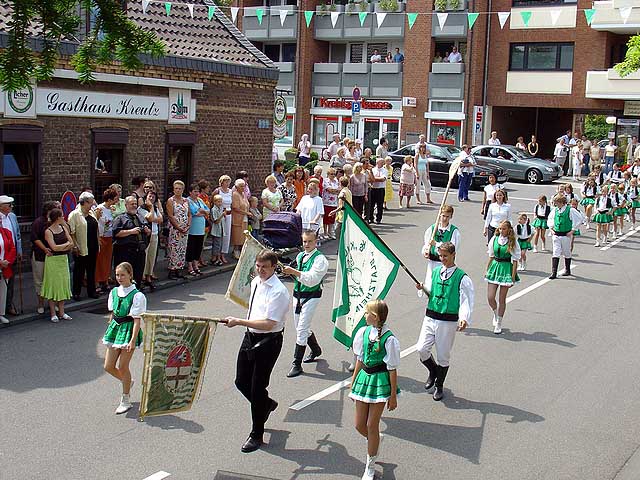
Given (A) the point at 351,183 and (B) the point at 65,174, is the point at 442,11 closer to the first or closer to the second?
(A) the point at 351,183

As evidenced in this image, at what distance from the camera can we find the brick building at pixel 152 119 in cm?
1580

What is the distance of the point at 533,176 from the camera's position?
111 feet

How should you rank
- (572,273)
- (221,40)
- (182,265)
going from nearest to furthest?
1. (182,265)
2. (572,273)
3. (221,40)

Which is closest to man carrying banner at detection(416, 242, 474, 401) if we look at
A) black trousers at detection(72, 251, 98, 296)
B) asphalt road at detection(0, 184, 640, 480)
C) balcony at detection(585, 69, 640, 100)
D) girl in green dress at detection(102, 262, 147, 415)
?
asphalt road at detection(0, 184, 640, 480)

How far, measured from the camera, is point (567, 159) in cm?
3856

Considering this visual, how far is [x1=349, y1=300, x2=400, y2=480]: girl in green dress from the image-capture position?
7.52 meters

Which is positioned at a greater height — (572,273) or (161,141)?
(161,141)

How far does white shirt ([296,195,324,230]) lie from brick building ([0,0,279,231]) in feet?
11.5

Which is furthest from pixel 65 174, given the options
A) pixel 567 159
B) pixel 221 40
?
pixel 567 159

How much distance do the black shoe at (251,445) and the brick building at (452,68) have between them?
31887 millimetres

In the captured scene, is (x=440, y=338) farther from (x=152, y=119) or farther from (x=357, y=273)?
(x=152, y=119)

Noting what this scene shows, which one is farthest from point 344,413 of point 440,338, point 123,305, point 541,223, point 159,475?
point 541,223

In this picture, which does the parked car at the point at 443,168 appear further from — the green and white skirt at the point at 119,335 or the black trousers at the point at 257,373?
the black trousers at the point at 257,373

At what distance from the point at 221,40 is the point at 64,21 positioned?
15.1m
